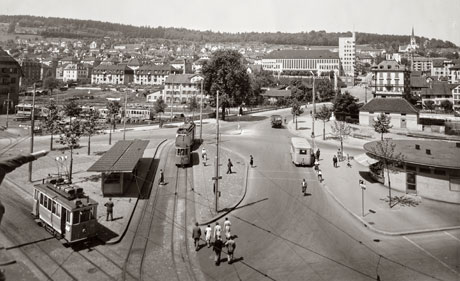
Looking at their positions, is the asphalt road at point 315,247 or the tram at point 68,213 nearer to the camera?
the asphalt road at point 315,247

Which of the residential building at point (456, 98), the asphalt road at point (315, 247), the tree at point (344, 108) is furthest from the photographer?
the residential building at point (456, 98)

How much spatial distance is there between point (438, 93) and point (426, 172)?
10344 centimetres

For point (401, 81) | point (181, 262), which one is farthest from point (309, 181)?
point (401, 81)

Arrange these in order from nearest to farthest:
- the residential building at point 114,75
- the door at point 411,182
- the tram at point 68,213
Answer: the tram at point 68,213 < the door at point 411,182 < the residential building at point 114,75

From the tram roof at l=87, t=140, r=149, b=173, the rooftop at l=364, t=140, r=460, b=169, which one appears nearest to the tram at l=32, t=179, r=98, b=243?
the tram roof at l=87, t=140, r=149, b=173

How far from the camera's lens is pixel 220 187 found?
29828 mm

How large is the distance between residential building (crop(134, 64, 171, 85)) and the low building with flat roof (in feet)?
544

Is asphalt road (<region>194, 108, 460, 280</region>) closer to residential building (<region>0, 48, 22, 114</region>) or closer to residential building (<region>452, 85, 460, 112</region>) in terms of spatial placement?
residential building (<region>0, 48, 22, 114</region>)

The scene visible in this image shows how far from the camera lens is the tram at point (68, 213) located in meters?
18.9

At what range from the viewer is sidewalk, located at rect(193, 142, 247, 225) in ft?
81.5

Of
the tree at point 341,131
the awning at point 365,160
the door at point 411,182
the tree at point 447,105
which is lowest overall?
the door at point 411,182

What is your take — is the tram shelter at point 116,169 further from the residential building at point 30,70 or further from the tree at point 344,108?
the residential building at point 30,70

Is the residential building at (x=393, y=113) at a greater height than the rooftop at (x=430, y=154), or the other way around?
the residential building at (x=393, y=113)

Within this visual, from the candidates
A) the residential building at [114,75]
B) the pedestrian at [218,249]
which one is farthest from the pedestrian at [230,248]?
the residential building at [114,75]
